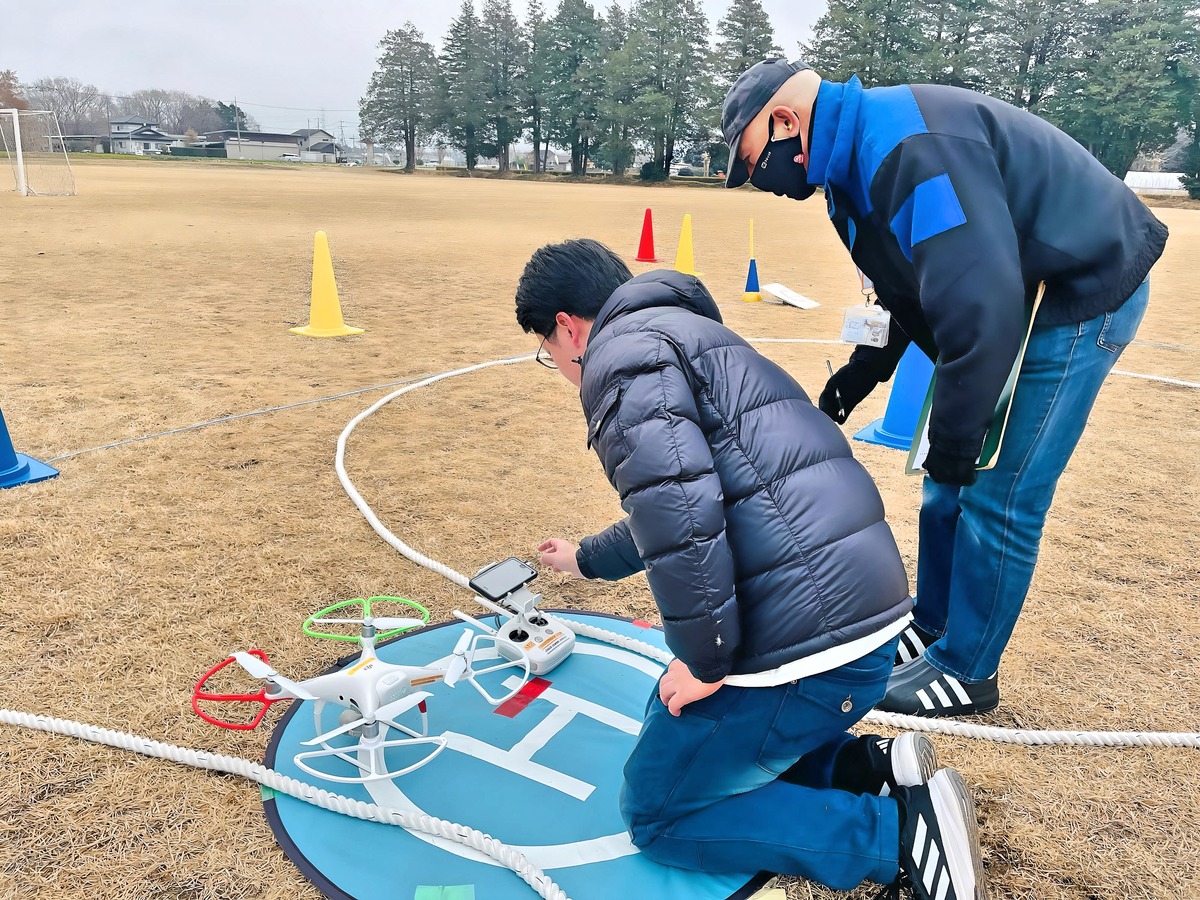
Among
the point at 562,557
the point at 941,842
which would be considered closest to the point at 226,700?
the point at 562,557

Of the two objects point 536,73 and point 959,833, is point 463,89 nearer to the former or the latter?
point 536,73

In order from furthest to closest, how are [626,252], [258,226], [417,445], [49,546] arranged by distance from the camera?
1. [258,226]
2. [626,252]
3. [417,445]
4. [49,546]

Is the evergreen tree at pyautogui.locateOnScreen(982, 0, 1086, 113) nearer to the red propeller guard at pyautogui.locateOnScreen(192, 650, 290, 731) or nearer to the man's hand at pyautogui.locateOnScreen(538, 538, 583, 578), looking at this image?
the man's hand at pyautogui.locateOnScreen(538, 538, 583, 578)

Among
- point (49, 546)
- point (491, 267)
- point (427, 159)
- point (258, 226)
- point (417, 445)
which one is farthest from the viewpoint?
point (427, 159)

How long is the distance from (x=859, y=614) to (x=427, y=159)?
90.4m

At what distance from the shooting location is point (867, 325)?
9.96 ft

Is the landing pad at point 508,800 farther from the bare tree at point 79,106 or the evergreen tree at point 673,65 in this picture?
the bare tree at point 79,106

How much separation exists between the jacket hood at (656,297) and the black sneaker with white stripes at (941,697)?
1.30 meters

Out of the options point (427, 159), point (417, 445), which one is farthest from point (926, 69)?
point (427, 159)

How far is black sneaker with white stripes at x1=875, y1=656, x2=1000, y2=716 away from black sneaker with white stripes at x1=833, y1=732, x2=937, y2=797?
Answer: 49 centimetres

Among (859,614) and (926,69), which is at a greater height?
(926,69)

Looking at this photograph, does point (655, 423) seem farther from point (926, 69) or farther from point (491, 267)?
point (926, 69)

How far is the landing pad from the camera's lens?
173cm

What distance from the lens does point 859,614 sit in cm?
153
